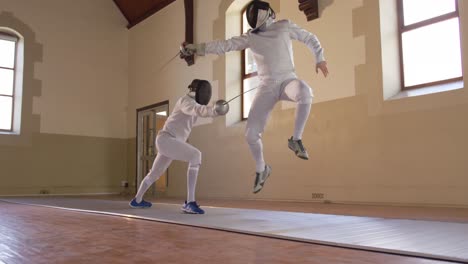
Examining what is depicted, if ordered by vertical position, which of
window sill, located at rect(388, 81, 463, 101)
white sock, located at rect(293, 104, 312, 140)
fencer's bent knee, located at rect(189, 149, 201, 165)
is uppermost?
window sill, located at rect(388, 81, 463, 101)

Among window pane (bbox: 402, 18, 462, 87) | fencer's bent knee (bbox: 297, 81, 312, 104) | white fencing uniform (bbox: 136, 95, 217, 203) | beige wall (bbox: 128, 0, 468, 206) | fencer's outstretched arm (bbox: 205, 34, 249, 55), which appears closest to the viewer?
fencer's bent knee (bbox: 297, 81, 312, 104)

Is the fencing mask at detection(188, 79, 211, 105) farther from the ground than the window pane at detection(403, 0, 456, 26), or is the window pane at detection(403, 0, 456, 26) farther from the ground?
the window pane at detection(403, 0, 456, 26)

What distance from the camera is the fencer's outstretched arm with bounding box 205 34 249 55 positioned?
11.6 feet

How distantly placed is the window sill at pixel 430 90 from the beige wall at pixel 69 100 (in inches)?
253

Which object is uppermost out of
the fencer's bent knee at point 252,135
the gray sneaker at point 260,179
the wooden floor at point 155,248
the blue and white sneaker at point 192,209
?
the fencer's bent knee at point 252,135

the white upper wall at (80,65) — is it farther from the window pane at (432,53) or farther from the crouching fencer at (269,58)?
the window pane at (432,53)

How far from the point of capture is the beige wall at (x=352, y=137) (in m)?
4.62

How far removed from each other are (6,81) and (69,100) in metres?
1.21

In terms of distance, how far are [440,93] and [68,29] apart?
24.5 feet

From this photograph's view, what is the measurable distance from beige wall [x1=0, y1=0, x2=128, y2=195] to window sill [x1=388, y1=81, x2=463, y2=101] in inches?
253

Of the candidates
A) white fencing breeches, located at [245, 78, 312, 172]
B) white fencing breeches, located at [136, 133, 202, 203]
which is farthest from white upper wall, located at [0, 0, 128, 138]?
white fencing breeches, located at [245, 78, 312, 172]

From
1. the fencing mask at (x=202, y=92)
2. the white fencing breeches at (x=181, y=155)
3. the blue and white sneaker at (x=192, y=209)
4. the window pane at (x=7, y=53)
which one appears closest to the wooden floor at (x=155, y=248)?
the blue and white sneaker at (x=192, y=209)

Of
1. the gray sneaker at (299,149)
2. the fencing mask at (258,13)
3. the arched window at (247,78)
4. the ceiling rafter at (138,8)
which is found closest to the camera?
the gray sneaker at (299,149)

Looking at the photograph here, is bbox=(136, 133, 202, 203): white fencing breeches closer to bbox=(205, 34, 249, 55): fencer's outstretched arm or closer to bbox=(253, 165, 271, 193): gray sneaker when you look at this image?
bbox=(253, 165, 271, 193): gray sneaker
